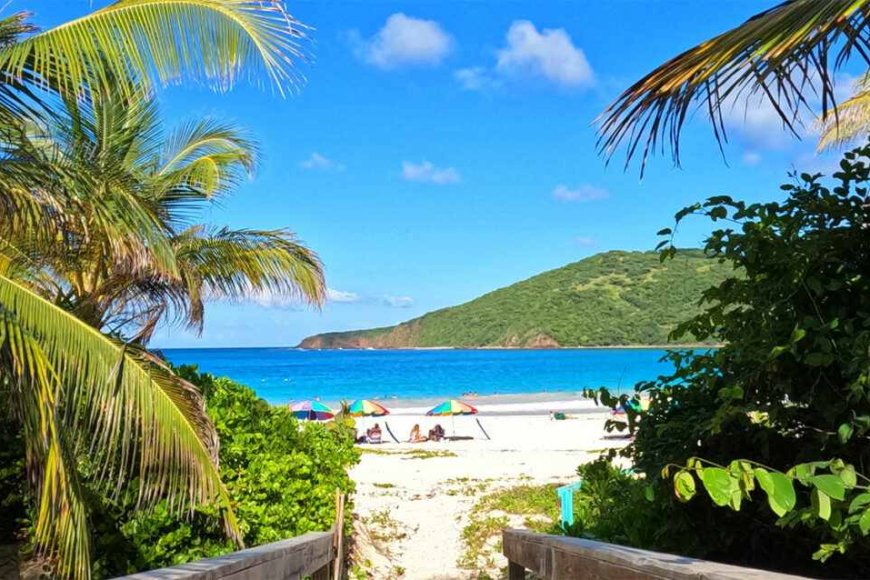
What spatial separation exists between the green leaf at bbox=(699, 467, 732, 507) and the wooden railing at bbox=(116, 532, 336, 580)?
1337 millimetres

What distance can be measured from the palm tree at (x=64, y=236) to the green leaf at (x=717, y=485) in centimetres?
307

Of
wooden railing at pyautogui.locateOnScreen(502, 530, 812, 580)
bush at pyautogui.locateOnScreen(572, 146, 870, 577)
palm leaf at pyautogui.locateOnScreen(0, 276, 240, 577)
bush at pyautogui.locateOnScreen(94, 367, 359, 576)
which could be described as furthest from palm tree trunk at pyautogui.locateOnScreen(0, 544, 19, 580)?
bush at pyautogui.locateOnScreen(572, 146, 870, 577)

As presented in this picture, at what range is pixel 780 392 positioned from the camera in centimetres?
282

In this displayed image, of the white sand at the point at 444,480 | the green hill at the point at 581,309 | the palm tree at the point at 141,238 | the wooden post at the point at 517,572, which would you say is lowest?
the white sand at the point at 444,480

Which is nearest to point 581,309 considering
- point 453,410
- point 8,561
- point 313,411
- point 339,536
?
point 453,410

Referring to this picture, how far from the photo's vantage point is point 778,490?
149cm

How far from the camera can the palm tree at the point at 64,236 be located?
11.5ft

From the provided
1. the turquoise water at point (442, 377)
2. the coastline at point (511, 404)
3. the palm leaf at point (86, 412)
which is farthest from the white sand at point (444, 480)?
the turquoise water at point (442, 377)

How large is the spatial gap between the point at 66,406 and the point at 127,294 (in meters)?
4.70

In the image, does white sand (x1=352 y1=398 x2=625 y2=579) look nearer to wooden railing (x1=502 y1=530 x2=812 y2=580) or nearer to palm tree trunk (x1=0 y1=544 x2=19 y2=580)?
palm tree trunk (x1=0 y1=544 x2=19 y2=580)

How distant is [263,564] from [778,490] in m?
1.99

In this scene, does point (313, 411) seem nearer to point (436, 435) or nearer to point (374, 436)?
point (374, 436)

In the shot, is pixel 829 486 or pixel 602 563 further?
pixel 602 563

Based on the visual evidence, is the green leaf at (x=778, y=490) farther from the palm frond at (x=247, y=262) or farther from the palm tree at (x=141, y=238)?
the palm frond at (x=247, y=262)
